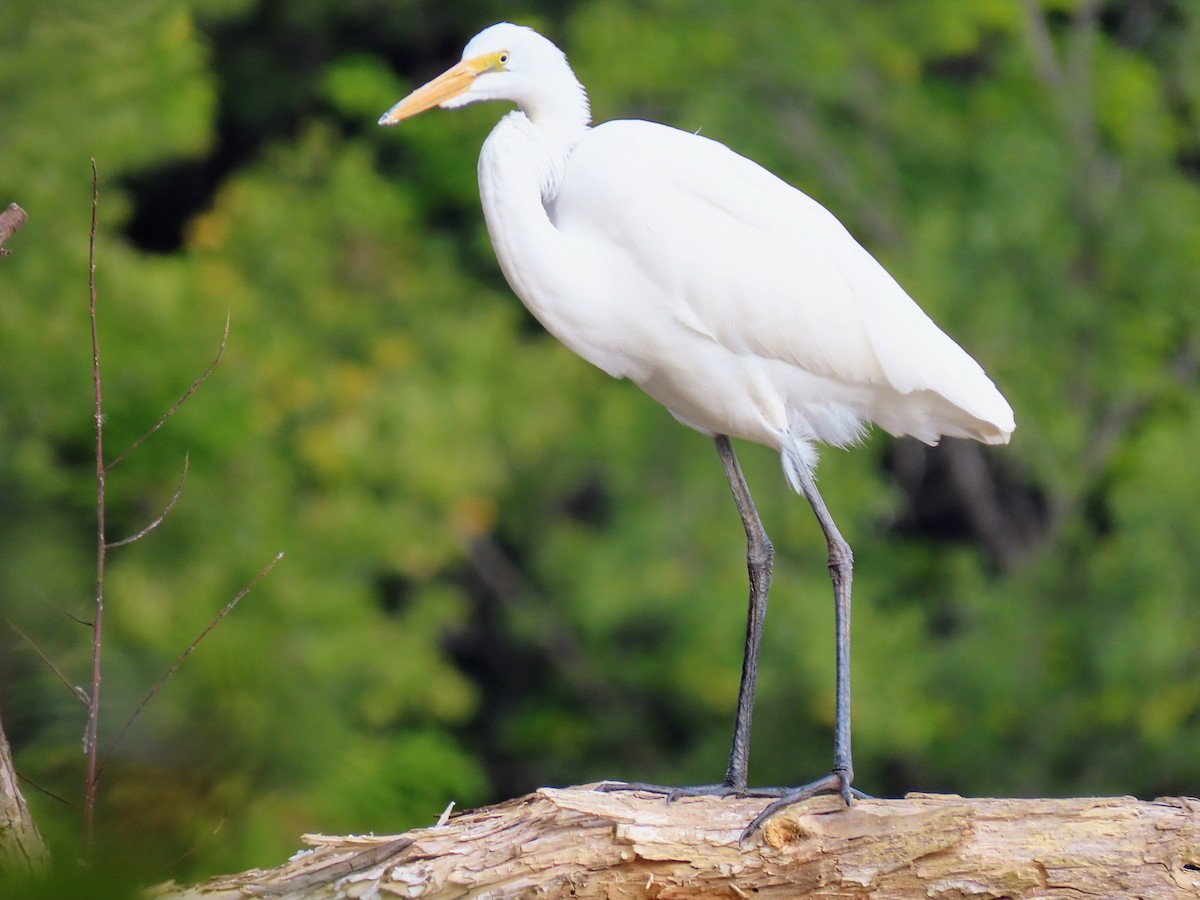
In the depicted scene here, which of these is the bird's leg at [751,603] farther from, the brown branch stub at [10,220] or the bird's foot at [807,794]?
the brown branch stub at [10,220]

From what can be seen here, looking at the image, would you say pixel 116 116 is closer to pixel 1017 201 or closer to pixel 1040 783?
pixel 1017 201

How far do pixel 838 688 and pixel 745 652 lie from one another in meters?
0.28

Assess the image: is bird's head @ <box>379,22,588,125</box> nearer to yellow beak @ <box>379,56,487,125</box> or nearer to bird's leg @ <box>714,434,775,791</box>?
yellow beak @ <box>379,56,487,125</box>

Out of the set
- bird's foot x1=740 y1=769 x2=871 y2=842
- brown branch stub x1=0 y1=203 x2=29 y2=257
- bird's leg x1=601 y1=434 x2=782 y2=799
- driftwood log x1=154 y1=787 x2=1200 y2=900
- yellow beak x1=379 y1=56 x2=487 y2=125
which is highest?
yellow beak x1=379 y1=56 x2=487 y2=125

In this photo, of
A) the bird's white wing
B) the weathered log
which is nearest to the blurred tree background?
the bird's white wing

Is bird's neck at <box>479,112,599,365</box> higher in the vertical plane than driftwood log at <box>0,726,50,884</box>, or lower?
higher

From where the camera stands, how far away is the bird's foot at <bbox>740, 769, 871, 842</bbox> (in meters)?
2.56

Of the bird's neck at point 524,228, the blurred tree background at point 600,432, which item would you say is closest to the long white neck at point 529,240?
the bird's neck at point 524,228

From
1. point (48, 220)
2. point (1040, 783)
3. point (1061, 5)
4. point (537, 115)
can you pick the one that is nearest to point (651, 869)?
point (537, 115)

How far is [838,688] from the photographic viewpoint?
2.96 m

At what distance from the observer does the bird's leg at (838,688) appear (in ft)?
8.74

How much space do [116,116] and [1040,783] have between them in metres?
5.06

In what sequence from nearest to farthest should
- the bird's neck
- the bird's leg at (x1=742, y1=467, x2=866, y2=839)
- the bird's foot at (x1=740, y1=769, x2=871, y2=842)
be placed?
the bird's foot at (x1=740, y1=769, x2=871, y2=842), the bird's leg at (x1=742, y1=467, x2=866, y2=839), the bird's neck

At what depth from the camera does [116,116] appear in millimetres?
5828
